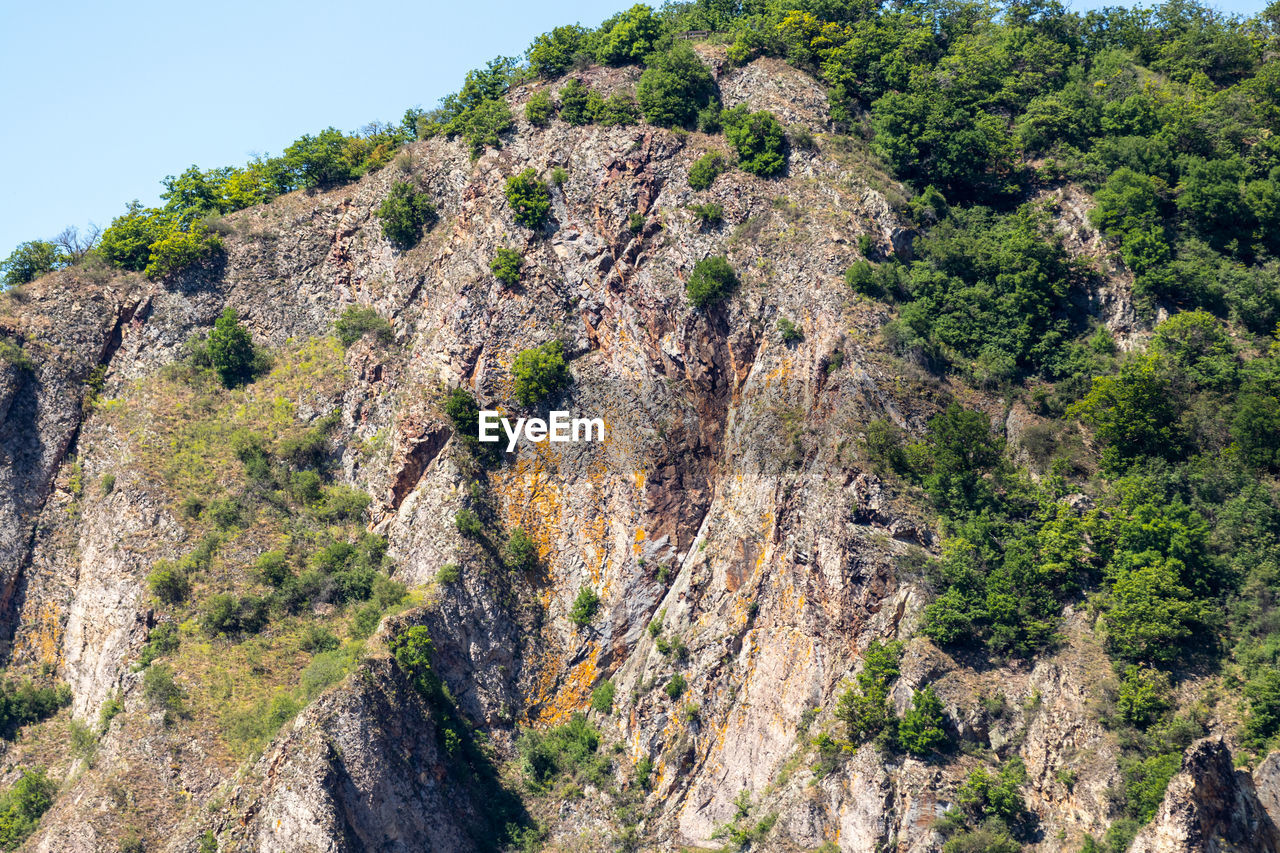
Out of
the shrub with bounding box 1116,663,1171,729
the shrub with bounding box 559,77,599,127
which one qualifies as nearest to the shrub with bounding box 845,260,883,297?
the shrub with bounding box 559,77,599,127

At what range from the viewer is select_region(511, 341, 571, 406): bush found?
77312 mm

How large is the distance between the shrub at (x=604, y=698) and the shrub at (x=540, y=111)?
1562 inches

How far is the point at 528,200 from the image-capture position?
83.5m

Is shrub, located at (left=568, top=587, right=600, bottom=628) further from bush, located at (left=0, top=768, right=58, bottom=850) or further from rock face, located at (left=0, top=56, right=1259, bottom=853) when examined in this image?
bush, located at (left=0, top=768, right=58, bottom=850)

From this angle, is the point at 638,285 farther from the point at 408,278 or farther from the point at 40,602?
the point at 40,602

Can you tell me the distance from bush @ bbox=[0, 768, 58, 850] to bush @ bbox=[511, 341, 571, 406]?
34.4 metres

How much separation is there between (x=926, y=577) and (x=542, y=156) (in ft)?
132

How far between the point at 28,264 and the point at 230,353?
17.4 meters

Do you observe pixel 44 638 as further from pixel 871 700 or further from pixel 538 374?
pixel 871 700

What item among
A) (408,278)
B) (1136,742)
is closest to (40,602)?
(408,278)

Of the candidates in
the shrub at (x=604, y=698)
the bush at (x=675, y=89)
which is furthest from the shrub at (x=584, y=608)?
the bush at (x=675, y=89)

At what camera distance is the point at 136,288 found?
88.2 m

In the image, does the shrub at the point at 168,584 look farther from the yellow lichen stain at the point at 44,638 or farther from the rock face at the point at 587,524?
the yellow lichen stain at the point at 44,638

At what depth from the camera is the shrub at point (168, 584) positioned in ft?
239
